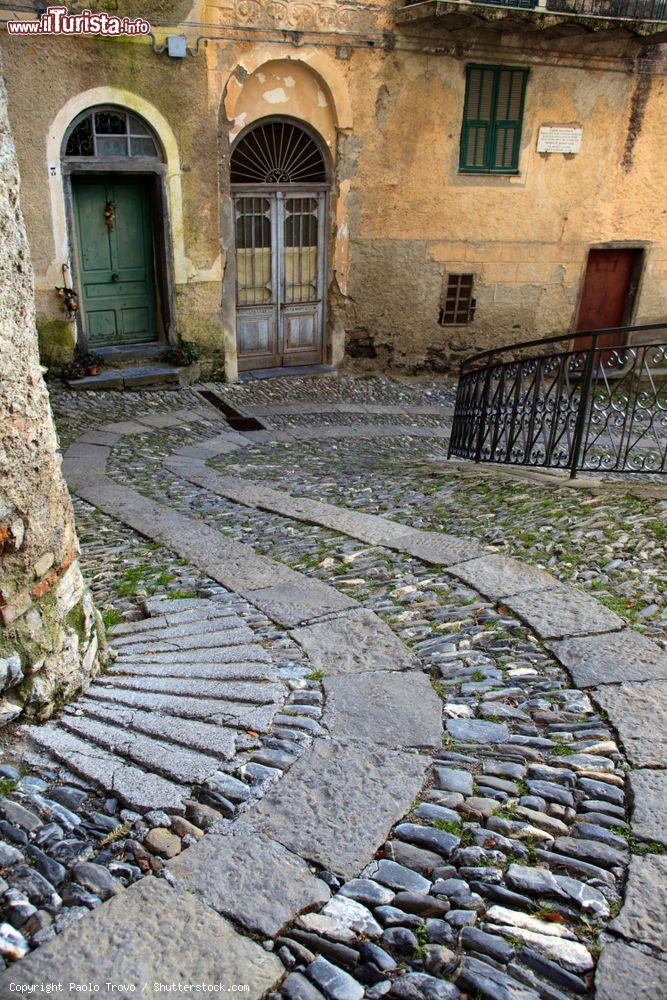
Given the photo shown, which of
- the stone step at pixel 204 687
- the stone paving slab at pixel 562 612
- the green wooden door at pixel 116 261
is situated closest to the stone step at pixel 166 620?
the stone step at pixel 204 687

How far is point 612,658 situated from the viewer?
392 cm

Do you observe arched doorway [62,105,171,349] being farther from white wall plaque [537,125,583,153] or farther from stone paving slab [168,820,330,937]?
stone paving slab [168,820,330,937]

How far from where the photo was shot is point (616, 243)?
13.8 meters

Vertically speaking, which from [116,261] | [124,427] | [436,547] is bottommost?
[124,427]

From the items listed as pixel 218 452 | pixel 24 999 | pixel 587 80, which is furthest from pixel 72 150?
pixel 24 999

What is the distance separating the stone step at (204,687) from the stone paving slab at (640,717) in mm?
1477

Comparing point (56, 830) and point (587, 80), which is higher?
point (587, 80)

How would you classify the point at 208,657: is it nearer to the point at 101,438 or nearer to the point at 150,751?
the point at 150,751

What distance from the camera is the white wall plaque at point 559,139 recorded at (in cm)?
1259

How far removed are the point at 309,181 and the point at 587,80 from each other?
485 centimetres

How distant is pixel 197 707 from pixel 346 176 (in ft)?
33.8

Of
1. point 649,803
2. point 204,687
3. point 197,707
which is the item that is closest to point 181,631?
point 204,687

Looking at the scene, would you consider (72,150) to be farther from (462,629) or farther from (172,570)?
(462,629)

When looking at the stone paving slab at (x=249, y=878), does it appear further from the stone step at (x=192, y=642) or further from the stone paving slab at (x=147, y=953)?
the stone step at (x=192, y=642)
